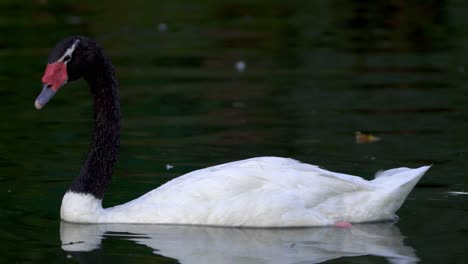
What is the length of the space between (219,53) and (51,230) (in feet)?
35.5

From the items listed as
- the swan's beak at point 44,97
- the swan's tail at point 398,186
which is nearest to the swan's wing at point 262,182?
the swan's tail at point 398,186

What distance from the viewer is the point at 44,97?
382 inches

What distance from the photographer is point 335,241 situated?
9430mm

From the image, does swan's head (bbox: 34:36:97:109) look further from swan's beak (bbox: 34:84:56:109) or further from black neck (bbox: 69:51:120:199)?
black neck (bbox: 69:51:120:199)

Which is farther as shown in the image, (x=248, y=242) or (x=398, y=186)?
(x=398, y=186)

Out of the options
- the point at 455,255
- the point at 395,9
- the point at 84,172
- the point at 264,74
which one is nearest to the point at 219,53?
the point at 264,74

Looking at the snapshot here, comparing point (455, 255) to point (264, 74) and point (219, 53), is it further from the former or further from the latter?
point (219, 53)

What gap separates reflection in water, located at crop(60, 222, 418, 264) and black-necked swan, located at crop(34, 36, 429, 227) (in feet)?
0.29

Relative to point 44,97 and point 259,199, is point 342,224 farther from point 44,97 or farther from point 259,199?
point 44,97

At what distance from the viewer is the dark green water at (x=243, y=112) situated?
9414 mm

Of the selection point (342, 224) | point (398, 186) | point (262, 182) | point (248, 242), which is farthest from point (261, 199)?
point (398, 186)

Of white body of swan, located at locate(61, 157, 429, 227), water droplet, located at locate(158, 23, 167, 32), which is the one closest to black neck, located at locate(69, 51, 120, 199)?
white body of swan, located at locate(61, 157, 429, 227)

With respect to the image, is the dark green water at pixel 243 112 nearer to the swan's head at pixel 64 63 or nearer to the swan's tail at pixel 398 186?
the swan's tail at pixel 398 186

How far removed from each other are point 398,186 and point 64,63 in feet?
9.54
